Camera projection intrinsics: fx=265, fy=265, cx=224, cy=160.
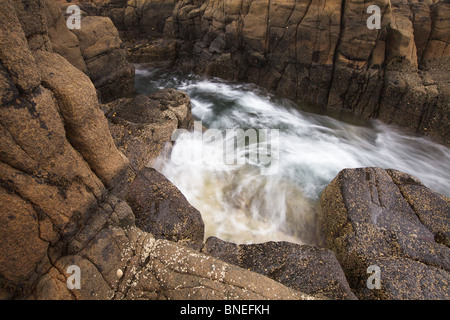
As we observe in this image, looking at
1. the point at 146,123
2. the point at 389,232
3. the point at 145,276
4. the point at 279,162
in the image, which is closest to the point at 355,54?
the point at 279,162

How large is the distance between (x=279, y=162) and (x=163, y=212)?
13.5ft

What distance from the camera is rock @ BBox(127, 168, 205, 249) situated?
4.14 meters

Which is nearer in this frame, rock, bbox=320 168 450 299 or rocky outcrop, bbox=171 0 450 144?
rock, bbox=320 168 450 299

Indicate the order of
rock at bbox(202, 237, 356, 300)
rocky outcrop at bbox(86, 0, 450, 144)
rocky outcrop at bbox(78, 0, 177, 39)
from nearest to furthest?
1. rock at bbox(202, 237, 356, 300)
2. rocky outcrop at bbox(86, 0, 450, 144)
3. rocky outcrop at bbox(78, 0, 177, 39)

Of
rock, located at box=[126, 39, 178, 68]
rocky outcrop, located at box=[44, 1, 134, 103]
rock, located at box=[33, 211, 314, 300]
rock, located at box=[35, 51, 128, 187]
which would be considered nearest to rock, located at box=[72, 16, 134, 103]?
rocky outcrop, located at box=[44, 1, 134, 103]

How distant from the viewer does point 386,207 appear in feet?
15.1

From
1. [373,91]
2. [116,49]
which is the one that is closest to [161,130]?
[116,49]

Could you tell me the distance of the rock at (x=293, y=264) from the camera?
3.41 meters

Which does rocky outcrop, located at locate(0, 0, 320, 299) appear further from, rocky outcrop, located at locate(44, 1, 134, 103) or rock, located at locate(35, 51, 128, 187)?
rocky outcrop, located at locate(44, 1, 134, 103)

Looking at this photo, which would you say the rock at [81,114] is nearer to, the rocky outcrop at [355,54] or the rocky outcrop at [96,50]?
the rocky outcrop at [96,50]

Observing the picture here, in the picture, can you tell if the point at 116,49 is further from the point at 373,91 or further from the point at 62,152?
the point at 373,91

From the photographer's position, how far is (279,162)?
7.50 metres

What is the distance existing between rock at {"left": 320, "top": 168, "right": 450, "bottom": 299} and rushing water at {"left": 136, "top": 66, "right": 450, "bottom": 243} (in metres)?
1.07

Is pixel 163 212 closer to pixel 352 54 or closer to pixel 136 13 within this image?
pixel 352 54
